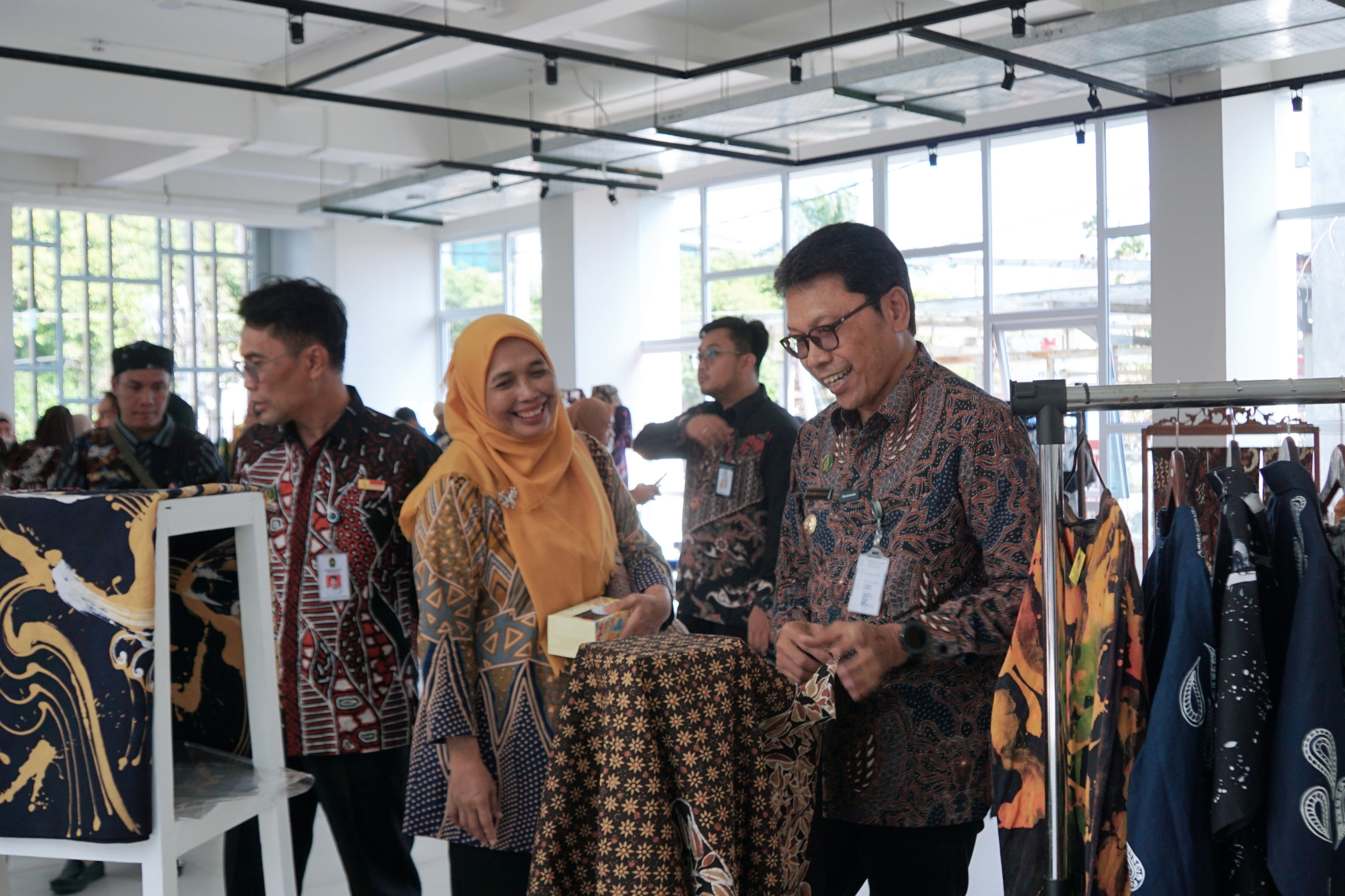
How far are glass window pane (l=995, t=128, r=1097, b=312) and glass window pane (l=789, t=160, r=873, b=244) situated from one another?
1305 millimetres

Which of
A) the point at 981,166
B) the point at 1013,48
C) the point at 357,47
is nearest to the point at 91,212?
the point at 357,47

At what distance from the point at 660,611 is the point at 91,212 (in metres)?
14.1

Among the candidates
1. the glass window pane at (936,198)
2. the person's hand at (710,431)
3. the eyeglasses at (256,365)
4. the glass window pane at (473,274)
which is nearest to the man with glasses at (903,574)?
the eyeglasses at (256,365)

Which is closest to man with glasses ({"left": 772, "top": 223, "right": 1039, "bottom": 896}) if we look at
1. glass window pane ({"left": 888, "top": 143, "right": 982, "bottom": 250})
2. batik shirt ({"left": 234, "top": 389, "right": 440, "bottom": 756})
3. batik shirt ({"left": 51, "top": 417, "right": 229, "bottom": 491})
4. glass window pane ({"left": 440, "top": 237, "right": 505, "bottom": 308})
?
batik shirt ({"left": 234, "top": 389, "right": 440, "bottom": 756})

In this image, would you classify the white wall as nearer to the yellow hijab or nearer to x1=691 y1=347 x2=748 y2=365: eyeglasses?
x1=691 y1=347 x2=748 y2=365: eyeglasses

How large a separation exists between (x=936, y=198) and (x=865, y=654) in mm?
9442

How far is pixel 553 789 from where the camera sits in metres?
1.67

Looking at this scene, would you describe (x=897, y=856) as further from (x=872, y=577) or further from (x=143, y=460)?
(x=143, y=460)

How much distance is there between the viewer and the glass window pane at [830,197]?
36.4 ft

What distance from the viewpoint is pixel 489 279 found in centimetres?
1516

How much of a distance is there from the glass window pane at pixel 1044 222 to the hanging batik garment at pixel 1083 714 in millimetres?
8504

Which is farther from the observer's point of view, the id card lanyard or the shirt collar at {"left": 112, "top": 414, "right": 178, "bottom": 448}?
the shirt collar at {"left": 112, "top": 414, "right": 178, "bottom": 448}

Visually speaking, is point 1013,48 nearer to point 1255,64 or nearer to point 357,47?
point 1255,64

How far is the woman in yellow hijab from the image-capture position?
2008 millimetres
